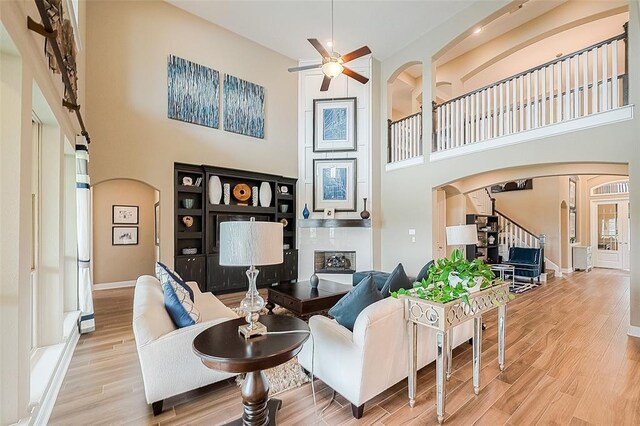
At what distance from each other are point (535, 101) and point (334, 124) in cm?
382

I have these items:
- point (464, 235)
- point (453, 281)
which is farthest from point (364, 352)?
point (464, 235)

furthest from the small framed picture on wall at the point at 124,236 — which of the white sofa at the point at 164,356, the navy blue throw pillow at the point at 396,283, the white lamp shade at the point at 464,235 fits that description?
the white lamp shade at the point at 464,235

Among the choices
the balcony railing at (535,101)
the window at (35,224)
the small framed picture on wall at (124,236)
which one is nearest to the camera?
the window at (35,224)

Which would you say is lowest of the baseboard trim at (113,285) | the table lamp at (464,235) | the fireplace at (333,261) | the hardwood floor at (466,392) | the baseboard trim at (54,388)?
the baseboard trim at (113,285)

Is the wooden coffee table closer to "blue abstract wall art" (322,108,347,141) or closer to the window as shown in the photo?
the window

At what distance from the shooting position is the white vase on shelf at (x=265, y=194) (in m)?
6.45

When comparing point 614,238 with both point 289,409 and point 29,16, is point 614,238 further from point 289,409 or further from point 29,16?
point 29,16

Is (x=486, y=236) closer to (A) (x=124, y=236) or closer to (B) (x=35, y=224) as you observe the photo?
(B) (x=35, y=224)

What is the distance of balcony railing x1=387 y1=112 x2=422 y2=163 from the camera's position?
6.20 metres

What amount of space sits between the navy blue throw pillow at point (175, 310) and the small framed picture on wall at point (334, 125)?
5.07m

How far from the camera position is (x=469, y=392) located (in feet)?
7.73

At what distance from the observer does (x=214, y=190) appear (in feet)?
18.9

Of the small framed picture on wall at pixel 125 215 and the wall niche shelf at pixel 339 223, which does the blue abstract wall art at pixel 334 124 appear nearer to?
the wall niche shelf at pixel 339 223

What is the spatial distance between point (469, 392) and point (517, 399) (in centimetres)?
34
